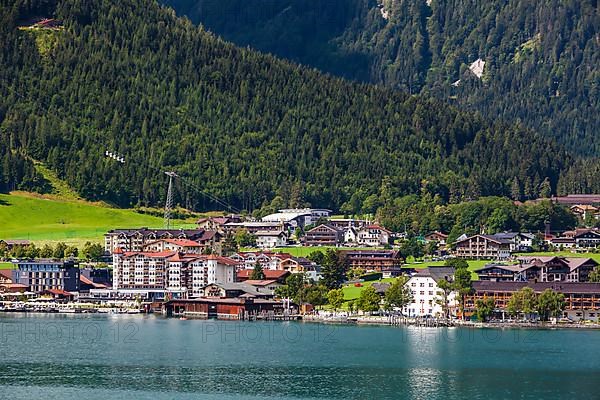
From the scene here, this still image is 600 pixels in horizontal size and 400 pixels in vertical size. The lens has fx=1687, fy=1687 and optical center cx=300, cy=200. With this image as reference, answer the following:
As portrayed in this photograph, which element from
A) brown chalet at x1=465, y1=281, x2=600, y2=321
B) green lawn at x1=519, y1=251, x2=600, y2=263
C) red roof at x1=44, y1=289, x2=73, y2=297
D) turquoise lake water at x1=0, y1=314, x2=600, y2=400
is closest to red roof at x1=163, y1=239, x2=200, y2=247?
red roof at x1=44, y1=289, x2=73, y2=297

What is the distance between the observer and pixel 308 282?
173875 mm

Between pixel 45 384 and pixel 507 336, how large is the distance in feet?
163

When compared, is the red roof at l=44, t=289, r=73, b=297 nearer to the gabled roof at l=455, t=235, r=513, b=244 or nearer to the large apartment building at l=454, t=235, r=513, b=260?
the large apartment building at l=454, t=235, r=513, b=260

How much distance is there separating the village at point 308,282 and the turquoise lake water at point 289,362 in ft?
33.2

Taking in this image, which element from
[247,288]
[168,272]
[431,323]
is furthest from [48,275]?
[431,323]

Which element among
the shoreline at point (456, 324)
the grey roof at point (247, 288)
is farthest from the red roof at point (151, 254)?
the shoreline at point (456, 324)

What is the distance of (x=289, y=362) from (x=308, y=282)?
5796cm

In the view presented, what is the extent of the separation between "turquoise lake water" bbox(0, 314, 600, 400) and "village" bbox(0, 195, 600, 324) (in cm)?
1013

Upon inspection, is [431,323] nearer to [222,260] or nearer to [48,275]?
[222,260]

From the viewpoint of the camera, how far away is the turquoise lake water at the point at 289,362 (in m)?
102

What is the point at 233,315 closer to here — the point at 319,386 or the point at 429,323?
the point at 429,323

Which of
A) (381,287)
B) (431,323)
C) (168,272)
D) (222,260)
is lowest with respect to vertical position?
(431,323)

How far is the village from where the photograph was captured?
157m

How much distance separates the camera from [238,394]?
9962 centimetres
